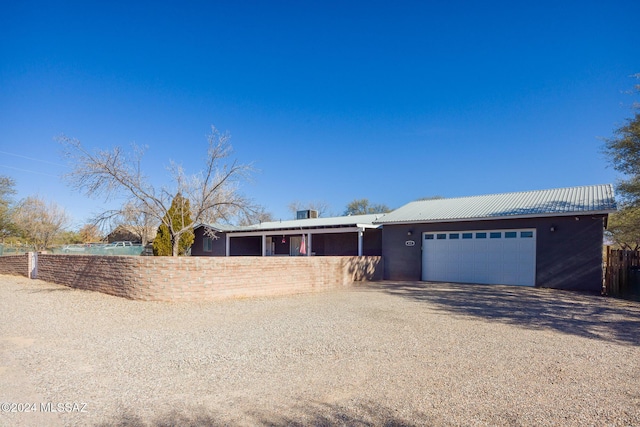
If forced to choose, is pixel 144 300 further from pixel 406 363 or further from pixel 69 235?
pixel 69 235

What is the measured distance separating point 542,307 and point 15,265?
20.7 m

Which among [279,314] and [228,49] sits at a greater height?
[228,49]

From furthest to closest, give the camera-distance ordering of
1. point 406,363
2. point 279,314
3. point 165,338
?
1. point 279,314
2. point 165,338
3. point 406,363

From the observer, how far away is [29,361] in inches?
198

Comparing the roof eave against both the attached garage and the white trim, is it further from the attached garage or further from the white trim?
the white trim

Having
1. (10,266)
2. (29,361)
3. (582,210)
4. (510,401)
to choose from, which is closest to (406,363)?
(510,401)

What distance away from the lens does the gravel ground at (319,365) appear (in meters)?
3.47

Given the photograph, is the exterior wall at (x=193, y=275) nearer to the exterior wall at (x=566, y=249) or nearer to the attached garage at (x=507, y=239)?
the attached garage at (x=507, y=239)

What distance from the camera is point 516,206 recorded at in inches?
595

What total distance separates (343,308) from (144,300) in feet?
17.0

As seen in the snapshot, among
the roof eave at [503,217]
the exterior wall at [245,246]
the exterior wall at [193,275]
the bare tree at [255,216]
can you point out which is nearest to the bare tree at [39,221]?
the exterior wall at [245,246]

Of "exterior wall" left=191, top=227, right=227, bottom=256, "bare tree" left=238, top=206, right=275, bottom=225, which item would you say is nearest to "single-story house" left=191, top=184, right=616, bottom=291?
"bare tree" left=238, top=206, right=275, bottom=225

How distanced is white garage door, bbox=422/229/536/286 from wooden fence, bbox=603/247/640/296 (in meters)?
2.20

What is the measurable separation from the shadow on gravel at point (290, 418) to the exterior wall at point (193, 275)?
6624 mm
